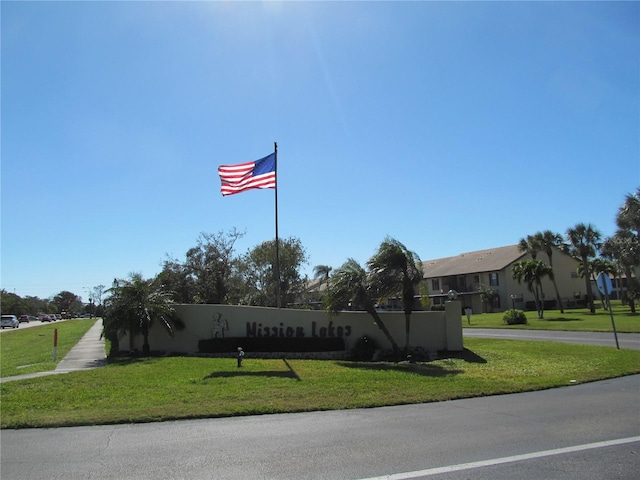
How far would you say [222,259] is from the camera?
38.0 meters

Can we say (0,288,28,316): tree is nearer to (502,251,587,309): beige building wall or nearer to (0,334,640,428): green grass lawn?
(502,251,587,309): beige building wall

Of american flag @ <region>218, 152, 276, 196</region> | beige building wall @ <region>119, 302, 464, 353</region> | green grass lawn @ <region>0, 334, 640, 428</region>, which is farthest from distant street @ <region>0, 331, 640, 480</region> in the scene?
american flag @ <region>218, 152, 276, 196</region>

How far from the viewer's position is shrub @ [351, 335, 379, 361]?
19.7 m

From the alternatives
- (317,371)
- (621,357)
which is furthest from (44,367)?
(621,357)

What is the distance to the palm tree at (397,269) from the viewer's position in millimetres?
18906

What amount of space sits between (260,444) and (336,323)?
14.2 m

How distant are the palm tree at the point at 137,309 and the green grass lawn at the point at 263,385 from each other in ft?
6.79

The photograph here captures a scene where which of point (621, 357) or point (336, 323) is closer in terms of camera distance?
point (621, 357)

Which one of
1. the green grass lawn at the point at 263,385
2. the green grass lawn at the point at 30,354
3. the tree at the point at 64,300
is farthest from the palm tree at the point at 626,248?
the tree at the point at 64,300

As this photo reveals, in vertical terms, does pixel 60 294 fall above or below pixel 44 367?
above

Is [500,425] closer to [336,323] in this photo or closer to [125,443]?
[125,443]

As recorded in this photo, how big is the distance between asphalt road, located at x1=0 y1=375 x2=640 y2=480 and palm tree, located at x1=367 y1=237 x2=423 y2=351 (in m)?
9.68

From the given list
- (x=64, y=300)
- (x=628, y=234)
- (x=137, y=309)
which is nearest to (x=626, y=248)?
(x=628, y=234)

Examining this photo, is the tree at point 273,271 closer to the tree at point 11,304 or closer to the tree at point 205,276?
the tree at point 205,276
